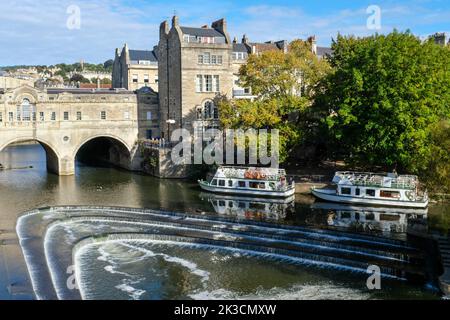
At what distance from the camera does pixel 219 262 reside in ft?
107

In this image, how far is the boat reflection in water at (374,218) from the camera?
4134cm

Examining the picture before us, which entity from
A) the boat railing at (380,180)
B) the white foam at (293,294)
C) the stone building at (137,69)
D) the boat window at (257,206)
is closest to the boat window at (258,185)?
the boat window at (257,206)

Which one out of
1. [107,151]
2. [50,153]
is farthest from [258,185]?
[107,151]

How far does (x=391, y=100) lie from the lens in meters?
50.0

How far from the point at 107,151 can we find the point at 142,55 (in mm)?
20977

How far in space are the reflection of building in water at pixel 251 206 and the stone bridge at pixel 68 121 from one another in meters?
19.9

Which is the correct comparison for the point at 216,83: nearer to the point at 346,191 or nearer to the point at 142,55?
the point at 346,191

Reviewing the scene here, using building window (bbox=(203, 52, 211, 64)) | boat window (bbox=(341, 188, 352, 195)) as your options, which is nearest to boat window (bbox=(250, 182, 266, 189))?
boat window (bbox=(341, 188, 352, 195))

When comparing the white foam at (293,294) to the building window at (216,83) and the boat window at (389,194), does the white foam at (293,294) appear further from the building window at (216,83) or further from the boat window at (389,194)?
the building window at (216,83)

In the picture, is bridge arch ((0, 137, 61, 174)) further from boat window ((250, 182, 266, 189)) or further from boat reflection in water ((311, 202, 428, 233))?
boat reflection in water ((311, 202, 428, 233))

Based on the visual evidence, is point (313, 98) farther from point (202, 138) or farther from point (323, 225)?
point (323, 225)

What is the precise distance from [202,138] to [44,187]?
61.1 feet

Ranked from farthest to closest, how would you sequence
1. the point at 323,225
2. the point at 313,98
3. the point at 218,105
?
the point at 218,105
the point at 313,98
the point at 323,225
